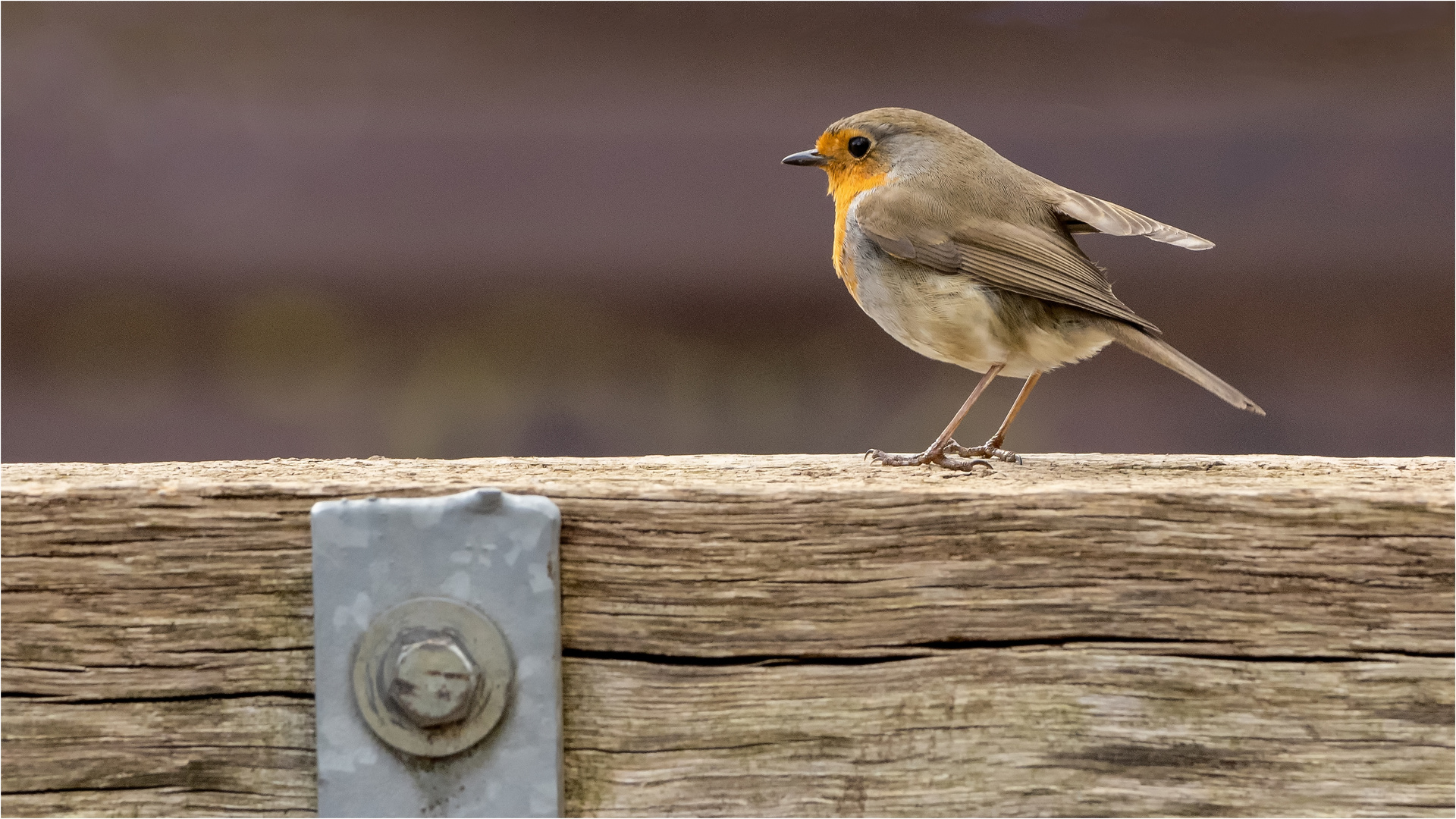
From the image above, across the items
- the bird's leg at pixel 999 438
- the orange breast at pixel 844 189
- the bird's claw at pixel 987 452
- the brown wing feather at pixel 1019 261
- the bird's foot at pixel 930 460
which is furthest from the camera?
the orange breast at pixel 844 189

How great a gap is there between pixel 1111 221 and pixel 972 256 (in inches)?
7.9

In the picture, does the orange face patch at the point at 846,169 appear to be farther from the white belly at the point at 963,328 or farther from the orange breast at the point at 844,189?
the white belly at the point at 963,328

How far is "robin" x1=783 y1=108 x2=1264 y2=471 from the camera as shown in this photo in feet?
5.35

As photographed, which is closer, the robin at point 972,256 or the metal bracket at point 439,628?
the metal bracket at point 439,628

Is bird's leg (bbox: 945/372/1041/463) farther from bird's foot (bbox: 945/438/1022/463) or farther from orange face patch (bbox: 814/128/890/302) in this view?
orange face patch (bbox: 814/128/890/302)

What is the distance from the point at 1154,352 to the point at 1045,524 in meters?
0.66

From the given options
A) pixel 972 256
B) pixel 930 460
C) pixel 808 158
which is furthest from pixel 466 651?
pixel 808 158

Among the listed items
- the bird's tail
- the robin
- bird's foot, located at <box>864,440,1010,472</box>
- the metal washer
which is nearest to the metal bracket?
the metal washer

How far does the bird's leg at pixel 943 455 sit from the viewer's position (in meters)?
1.33

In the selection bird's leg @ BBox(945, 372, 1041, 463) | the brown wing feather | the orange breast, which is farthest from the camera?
the orange breast

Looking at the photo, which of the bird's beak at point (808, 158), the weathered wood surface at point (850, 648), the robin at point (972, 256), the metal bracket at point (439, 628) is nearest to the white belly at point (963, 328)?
the robin at point (972, 256)

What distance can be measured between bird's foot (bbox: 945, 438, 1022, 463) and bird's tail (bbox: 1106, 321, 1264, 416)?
0.23 meters

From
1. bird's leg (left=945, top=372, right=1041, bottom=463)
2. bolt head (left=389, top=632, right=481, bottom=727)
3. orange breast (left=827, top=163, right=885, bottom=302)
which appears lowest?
bolt head (left=389, top=632, right=481, bottom=727)

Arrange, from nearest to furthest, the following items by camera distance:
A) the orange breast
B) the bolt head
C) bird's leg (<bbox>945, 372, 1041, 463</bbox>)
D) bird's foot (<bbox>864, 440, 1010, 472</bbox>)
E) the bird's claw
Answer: the bolt head < bird's foot (<bbox>864, 440, 1010, 472</bbox>) < the bird's claw < bird's leg (<bbox>945, 372, 1041, 463</bbox>) < the orange breast
